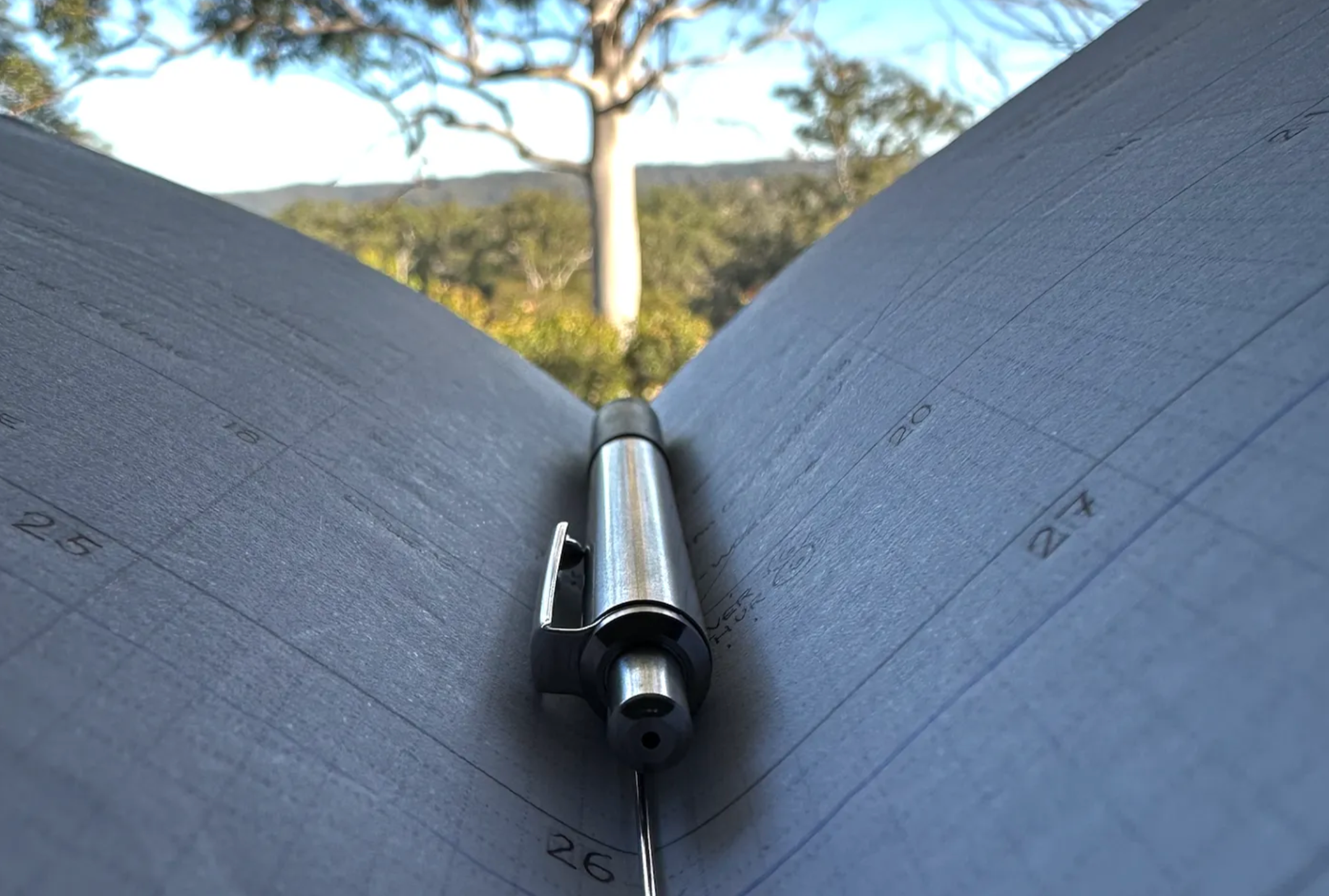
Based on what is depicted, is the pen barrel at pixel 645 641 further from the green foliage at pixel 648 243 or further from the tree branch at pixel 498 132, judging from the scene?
the tree branch at pixel 498 132

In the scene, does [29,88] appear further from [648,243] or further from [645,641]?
[648,243]

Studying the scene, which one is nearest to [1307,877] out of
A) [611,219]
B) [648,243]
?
[611,219]

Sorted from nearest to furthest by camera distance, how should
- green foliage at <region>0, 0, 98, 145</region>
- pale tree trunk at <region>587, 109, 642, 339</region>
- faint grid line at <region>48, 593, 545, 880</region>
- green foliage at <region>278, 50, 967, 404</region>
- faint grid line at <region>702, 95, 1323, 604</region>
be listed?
faint grid line at <region>48, 593, 545, 880</region>
faint grid line at <region>702, 95, 1323, 604</region>
green foliage at <region>0, 0, 98, 145</region>
green foliage at <region>278, 50, 967, 404</region>
pale tree trunk at <region>587, 109, 642, 339</region>

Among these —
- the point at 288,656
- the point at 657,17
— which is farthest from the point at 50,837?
the point at 657,17

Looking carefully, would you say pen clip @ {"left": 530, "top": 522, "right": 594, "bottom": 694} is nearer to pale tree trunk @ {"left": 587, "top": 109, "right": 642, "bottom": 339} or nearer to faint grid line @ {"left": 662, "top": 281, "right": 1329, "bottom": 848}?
faint grid line @ {"left": 662, "top": 281, "right": 1329, "bottom": 848}

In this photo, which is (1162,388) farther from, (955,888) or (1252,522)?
(955,888)


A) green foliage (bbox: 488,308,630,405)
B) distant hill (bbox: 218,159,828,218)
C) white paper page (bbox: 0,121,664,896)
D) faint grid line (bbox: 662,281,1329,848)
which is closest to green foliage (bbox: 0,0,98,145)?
distant hill (bbox: 218,159,828,218)

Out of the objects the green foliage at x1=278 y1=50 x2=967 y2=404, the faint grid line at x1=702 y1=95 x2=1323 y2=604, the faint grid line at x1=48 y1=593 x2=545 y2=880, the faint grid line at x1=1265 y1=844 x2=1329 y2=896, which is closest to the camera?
the faint grid line at x1=1265 y1=844 x2=1329 y2=896
